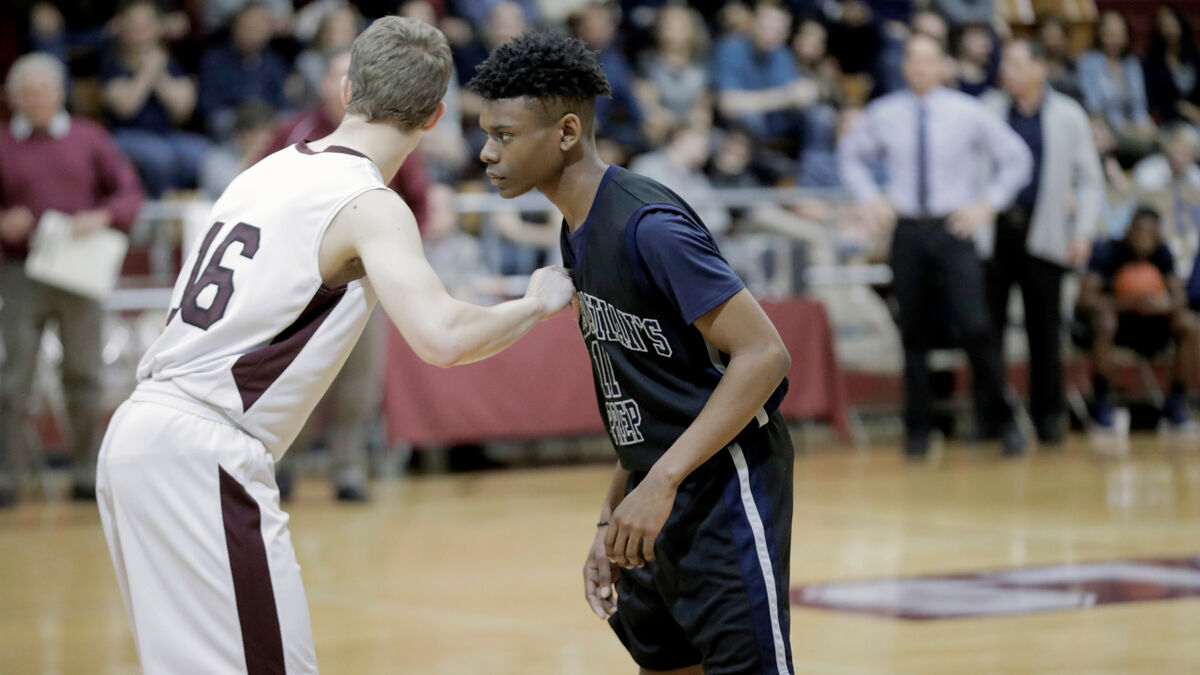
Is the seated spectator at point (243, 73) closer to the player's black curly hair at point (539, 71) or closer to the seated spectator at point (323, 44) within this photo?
the seated spectator at point (323, 44)

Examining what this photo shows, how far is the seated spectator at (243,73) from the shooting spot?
11320 mm

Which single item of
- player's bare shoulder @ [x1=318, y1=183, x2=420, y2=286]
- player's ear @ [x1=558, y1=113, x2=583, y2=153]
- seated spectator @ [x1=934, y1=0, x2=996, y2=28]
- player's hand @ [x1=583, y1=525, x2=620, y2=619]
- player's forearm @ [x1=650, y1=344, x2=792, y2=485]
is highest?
seated spectator @ [x1=934, y1=0, x2=996, y2=28]

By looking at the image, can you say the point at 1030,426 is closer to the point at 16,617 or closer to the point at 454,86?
the point at 454,86

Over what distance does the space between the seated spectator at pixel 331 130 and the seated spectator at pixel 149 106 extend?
117 inches

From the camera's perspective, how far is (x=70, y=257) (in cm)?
830

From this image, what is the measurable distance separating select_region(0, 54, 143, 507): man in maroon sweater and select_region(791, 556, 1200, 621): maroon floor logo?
4.38 m

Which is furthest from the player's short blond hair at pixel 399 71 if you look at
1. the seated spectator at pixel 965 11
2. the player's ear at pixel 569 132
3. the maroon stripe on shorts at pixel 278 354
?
the seated spectator at pixel 965 11

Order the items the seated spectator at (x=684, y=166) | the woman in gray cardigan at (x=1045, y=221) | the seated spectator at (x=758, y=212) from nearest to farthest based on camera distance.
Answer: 1. the woman in gray cardigan at (x=1045, y=221)
2. the seated spectator at (x=684, y=166)
3. the seated spectator at (x=758, y=212)

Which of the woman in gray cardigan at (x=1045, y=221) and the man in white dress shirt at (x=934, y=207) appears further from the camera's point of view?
the woman in gray cardigan at (x=1045, y=221)

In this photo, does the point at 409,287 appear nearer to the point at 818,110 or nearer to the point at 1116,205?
the point at 818,110

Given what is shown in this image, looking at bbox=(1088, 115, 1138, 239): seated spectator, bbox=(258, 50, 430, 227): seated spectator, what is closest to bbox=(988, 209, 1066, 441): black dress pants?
bbox=(1088, 115, 1138, 239): seated spectator

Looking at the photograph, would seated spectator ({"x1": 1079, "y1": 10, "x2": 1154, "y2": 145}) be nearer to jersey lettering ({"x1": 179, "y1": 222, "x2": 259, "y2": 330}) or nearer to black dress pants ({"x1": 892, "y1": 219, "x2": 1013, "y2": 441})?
black dress pants ({"x1": 892, "y1": 219, "x2": 1013, "y2": 441})

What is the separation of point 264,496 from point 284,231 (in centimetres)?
48

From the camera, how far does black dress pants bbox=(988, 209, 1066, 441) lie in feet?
34.1
